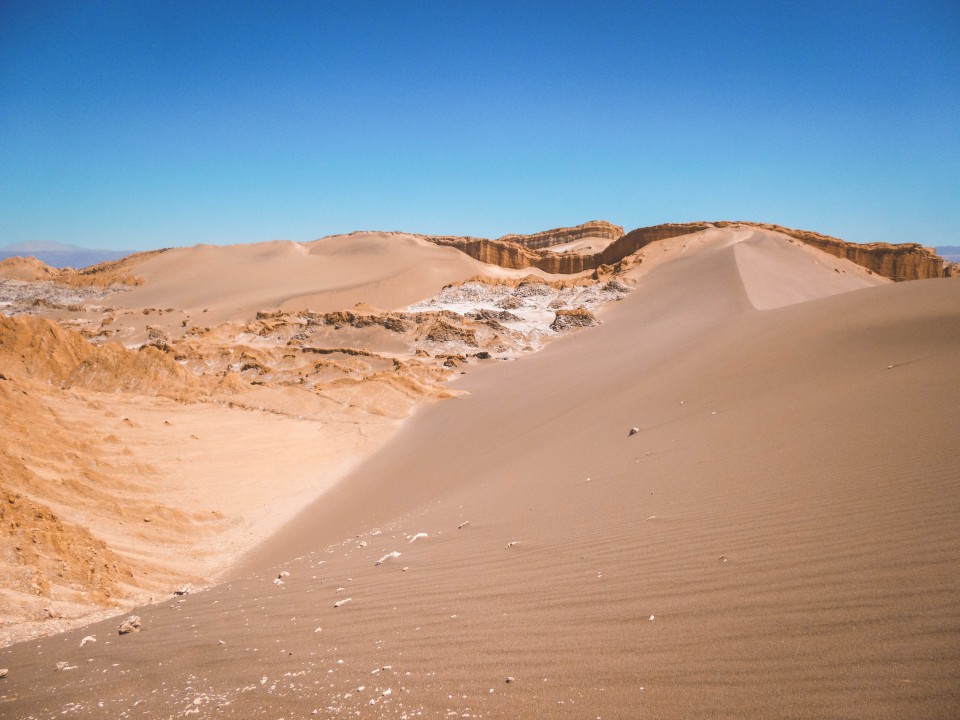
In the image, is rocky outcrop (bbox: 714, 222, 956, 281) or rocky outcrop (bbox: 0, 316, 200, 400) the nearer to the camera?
rocky outcrop (bbox: 0, 316, 200, 400)

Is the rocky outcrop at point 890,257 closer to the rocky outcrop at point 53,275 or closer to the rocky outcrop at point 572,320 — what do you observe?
the rocky outcrop at point 572,320

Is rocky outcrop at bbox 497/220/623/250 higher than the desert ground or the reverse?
higher

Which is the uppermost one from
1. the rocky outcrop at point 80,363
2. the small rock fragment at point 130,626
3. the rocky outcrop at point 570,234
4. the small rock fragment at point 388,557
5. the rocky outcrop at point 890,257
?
the rocky outcrop at point 570,234

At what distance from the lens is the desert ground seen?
8.31 ft

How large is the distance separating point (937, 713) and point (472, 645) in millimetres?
2031

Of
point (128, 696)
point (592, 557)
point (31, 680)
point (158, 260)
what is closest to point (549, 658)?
point (592, 557)

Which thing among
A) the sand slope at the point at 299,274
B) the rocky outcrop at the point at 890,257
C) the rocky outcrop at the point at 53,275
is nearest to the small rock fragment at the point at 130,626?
the sand slope at the point at 299,274

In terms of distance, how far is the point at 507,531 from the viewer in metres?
5.31

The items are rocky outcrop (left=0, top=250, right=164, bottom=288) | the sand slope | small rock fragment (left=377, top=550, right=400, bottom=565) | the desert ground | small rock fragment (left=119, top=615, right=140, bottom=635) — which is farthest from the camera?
rocky outcrop (left=0, top=250, right=164, bottom=288)

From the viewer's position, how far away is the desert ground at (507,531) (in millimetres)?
2533

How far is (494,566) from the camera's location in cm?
432

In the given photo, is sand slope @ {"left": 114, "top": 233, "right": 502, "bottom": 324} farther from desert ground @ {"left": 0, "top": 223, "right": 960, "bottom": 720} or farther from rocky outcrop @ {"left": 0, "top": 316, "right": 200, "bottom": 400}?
desert ground @ {"left": 0, "top": 223, "right": 960, "bottom": 720}

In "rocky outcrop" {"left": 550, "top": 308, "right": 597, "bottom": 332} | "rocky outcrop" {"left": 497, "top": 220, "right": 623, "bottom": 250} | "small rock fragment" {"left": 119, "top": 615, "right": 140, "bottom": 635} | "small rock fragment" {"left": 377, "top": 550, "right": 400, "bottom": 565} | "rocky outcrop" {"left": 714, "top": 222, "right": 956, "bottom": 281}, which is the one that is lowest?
"small rock fragment" {"left": 119, "top": 615, "right": 140, "bottom": 635}

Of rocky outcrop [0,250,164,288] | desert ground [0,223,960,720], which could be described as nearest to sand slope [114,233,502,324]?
rocky outcrop [0,250,164,288]
